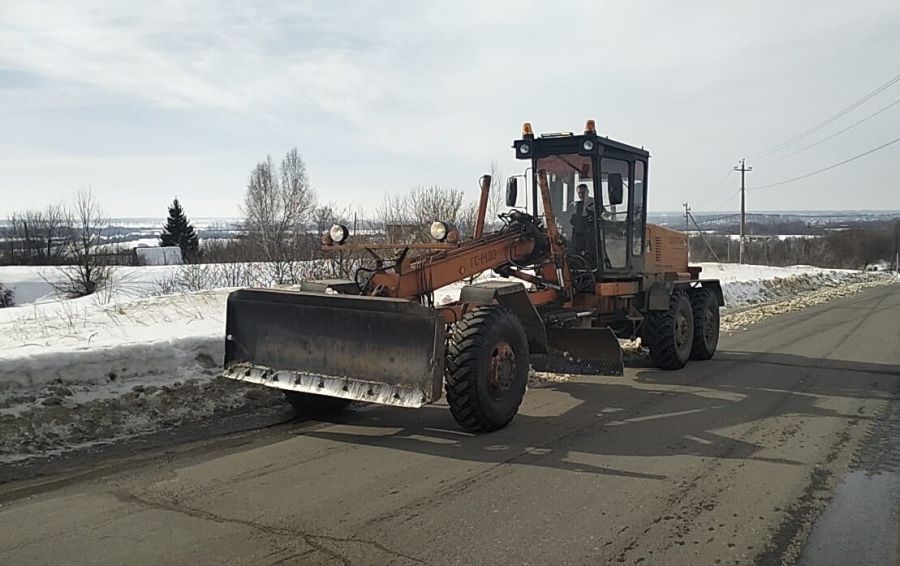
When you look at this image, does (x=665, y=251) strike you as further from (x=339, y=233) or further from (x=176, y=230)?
(x=176, y=230)

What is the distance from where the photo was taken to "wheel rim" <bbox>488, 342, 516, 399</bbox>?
21.1 feet

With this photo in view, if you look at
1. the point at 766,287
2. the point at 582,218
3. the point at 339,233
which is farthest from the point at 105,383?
the point at 766,287

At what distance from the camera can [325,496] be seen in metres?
4.80

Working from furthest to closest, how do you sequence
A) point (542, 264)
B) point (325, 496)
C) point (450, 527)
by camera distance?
1. point (542, 264)
2. point (325, 496)
3. point (450, 527)

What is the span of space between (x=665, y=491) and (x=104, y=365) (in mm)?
5619

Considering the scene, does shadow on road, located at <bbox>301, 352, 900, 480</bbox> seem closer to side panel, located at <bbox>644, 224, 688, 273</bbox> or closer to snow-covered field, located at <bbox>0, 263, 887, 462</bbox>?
snow-covered field, located at <bbox>0, 263, 887, 462</bbox>

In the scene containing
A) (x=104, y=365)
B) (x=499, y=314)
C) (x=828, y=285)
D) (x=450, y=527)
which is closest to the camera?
(x=450, y=527)

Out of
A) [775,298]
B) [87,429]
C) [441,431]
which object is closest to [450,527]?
[441,431]

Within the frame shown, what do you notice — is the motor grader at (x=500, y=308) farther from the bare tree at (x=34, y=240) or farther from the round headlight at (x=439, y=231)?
the bare tree at (x=34, y=240)

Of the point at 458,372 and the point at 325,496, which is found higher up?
the point at 458,372

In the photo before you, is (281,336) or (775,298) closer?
(281,336)

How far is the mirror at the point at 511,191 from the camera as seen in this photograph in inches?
360

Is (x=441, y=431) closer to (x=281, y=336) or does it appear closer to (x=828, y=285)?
(x=281, y=336)

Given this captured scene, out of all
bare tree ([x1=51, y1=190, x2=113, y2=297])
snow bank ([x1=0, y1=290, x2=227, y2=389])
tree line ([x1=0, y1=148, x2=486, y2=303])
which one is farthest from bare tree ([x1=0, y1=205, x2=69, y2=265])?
snow bank ([x1=0, y1=290, x2=227, y2=389])
